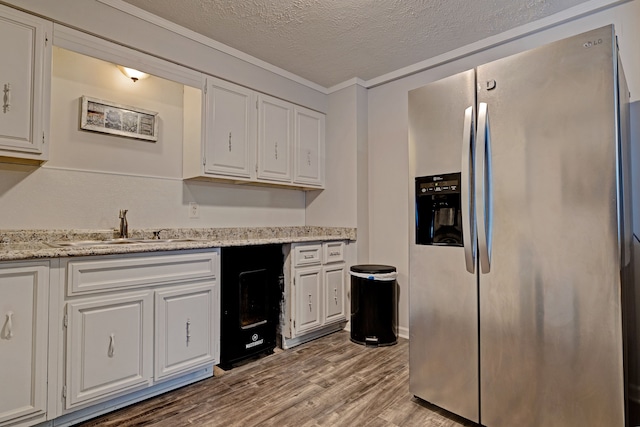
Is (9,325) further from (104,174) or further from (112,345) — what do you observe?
(104,174)

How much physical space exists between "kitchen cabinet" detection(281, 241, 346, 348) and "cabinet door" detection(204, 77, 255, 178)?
863 millimetres

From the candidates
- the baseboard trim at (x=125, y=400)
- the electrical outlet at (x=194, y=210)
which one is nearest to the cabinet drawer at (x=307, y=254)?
the electrical outlet at (x=194, y=210)

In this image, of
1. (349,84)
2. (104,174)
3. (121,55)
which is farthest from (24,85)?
(349,84)

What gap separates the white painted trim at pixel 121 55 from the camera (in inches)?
79.0

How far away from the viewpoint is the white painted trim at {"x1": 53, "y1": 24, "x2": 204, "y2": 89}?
6.59ft

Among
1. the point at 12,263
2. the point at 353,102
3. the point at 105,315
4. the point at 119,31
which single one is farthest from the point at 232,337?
the point at 353,102

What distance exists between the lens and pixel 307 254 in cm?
290

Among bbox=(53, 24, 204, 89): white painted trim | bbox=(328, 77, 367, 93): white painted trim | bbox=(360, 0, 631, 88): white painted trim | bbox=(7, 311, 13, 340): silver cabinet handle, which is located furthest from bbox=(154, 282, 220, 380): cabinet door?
bbox=(360, 0, 631, 88): white painted trim

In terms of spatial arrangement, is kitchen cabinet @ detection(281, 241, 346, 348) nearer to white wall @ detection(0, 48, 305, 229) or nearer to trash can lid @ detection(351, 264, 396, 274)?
trash can lid @ detection(351, 264, 396, 274)

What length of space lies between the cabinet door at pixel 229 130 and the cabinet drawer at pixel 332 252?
960mm

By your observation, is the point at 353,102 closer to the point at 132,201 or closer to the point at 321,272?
the point at 321,272

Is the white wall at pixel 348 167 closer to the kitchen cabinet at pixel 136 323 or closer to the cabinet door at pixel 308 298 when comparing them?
the cabinet door at pixel 308 298

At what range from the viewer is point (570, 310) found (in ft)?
4.60

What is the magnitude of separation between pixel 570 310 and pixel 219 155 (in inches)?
96.9
